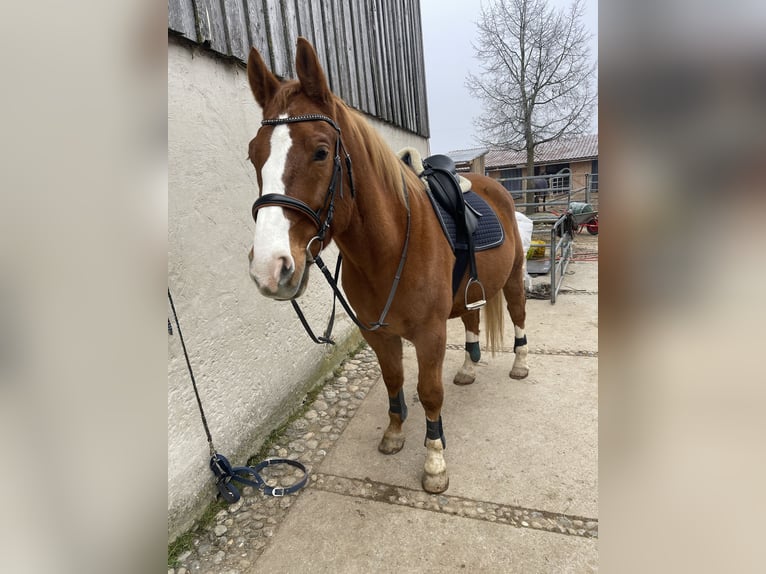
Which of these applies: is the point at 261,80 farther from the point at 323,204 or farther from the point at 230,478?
the point at 230,478

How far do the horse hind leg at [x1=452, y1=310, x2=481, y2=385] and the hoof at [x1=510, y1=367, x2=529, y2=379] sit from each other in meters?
0.31

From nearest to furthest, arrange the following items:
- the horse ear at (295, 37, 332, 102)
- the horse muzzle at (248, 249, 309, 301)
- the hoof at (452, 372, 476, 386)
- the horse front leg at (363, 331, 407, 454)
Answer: the horse muzzle at (248, 249, 309, 301), the horse ear at (295, 37, 332, 102), the horse front leg at (363, 331, 407, 454), the hoof at (452, 372, 476, 386)

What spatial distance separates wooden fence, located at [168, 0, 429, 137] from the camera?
7.52 feet

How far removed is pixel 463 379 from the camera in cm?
324

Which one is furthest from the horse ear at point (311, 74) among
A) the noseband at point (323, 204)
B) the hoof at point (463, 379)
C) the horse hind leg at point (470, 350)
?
the hoof at point (463, 379)

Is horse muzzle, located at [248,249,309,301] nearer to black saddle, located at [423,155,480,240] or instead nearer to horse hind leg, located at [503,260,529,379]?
black saddle, located at [423,155,480,240]

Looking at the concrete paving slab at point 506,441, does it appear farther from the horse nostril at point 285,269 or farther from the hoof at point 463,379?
the horse nostril at point 285,269

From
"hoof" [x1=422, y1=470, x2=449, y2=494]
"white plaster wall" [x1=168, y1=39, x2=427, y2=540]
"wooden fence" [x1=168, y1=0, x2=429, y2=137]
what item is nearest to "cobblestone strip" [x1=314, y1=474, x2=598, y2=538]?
"hoof" [x1=422, y1=470, x2=449, y2=494]

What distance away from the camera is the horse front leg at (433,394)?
6.86 ft

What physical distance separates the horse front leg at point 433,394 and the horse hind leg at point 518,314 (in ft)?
A: 4.21
